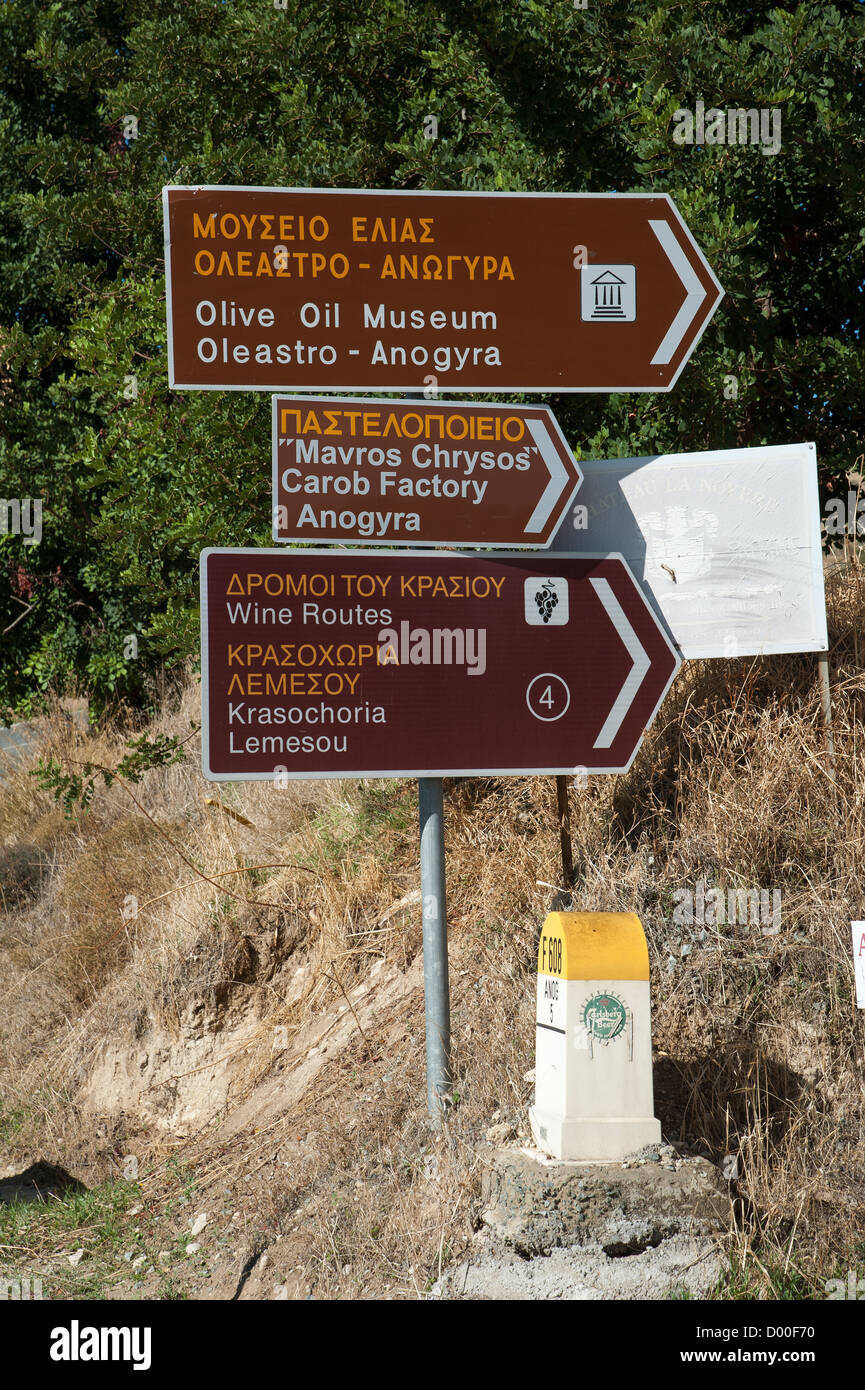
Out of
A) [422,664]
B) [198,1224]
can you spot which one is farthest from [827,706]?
[198,1224]

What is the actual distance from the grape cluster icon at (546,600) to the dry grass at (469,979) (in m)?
1.12

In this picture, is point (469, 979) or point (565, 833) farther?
point (469, 979)

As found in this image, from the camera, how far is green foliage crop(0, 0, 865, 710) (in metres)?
5.25

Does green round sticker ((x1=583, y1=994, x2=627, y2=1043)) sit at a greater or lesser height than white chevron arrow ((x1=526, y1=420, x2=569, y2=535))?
lesser

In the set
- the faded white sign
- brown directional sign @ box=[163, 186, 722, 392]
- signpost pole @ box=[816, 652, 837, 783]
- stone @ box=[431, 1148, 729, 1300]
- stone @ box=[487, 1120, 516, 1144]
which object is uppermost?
brown directional sign @ box=[163, 186, 722, 392]

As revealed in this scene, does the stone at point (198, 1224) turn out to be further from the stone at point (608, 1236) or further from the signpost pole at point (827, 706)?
the signpost pole at point (827, 706)

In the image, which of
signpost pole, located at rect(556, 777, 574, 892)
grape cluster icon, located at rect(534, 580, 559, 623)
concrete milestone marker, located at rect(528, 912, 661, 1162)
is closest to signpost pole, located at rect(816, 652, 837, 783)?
signpost pole, located at rect(556, 777, 574, 892)

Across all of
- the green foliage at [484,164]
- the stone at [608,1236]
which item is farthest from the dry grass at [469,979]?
the green foliage at [484,164]

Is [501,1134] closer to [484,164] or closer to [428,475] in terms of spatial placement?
[428,475]

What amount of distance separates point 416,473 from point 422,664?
0.65 meters

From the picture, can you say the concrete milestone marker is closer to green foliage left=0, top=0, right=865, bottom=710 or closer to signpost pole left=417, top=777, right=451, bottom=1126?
signpost pole left=417, top=777, right=451, bottom=1126

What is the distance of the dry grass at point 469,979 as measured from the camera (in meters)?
3.70

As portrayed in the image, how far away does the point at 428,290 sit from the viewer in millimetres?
3922

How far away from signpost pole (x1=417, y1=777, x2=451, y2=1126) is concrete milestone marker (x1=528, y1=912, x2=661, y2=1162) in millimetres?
665
